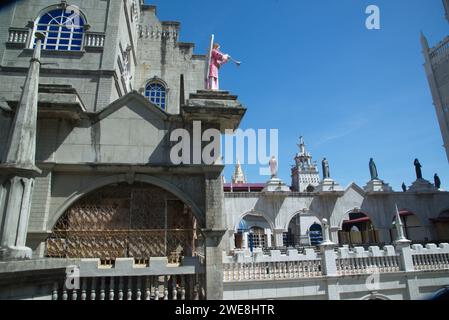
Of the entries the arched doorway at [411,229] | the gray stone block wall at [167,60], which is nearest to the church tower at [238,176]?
the arched doorway at [411,229]

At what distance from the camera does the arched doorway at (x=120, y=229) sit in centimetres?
751

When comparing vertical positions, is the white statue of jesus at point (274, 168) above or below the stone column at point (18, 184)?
above

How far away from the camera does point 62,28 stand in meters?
13.3

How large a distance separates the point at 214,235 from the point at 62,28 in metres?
13.1

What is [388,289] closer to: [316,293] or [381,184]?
[316,293]

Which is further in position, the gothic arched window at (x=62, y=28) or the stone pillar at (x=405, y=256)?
the gothic arched window at (x=62, y=28)

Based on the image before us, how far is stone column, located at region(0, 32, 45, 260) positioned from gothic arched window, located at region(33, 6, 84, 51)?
32.9 ft

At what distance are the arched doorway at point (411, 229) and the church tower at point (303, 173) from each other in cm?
3388

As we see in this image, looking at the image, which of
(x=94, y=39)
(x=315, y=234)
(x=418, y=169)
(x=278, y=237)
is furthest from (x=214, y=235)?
(x=315, y=234)

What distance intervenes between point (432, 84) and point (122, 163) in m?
37.7

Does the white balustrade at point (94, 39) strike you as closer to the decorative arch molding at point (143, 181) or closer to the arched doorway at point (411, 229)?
the decorative arch molding at point (143, 181)

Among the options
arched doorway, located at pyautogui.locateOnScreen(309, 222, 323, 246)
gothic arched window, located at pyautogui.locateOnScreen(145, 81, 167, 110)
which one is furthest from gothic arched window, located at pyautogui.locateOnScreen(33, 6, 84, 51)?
arched doorway, located at pyautogui.locateOnScreen(309, 222, 323, 246)

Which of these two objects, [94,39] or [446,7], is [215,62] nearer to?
[94,39]
